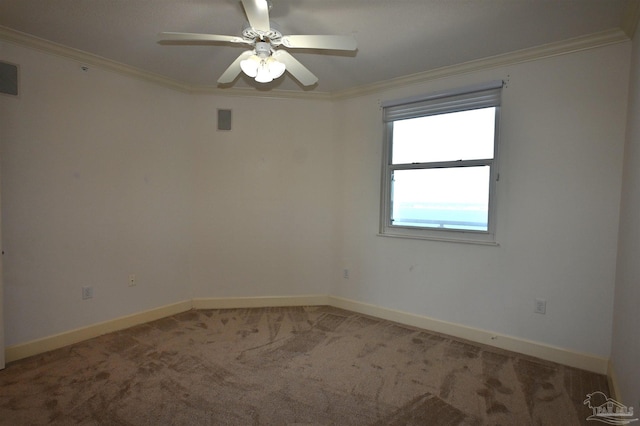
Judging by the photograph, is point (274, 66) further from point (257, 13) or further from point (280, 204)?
point (280, 204)

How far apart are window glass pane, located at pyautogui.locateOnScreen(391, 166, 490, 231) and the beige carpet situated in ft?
3.67

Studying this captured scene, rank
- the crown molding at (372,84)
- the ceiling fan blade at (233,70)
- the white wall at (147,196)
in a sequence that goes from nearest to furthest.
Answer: the ceiling fan blade at (233,70) → the crown molding at (372,84) → the white wall at (147,196)

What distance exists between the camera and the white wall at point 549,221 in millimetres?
2445

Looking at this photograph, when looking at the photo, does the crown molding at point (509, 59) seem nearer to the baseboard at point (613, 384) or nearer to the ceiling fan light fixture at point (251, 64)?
the ceiling fan light fixture at point (251, 64)

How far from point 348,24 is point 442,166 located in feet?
5.20

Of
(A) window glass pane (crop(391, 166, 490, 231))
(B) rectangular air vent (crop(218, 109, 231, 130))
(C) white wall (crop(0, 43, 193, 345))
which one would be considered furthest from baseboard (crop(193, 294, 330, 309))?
(B) rectangular air vent (crop(218, 109, 231, 130))

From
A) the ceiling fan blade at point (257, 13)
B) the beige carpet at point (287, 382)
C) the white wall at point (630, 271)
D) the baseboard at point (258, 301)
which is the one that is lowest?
the beige carpet at point (287, 382)

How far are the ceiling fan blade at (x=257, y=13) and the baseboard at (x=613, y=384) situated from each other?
9.98 feet

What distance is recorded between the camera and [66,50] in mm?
2746

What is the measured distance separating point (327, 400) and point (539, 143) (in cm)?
258

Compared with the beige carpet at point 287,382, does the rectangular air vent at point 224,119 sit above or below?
above

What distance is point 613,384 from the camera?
2178 millimetres

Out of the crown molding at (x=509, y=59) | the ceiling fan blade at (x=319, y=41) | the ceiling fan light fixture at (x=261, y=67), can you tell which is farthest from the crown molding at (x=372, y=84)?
the ceiling fan light fixture at (x=261, y=67)

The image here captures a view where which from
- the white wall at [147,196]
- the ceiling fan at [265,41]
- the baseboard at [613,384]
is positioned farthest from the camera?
the white wall at [147,196]
